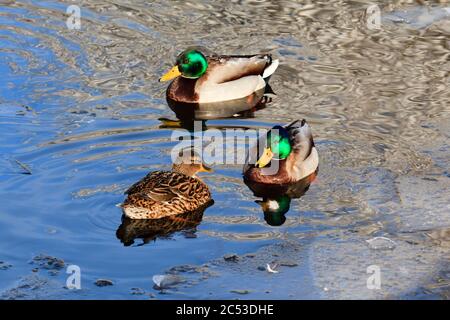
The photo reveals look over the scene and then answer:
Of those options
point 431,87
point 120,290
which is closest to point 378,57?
point 431,87

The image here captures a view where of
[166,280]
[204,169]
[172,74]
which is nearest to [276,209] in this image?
[204,169]

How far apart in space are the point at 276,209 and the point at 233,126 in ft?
6.88

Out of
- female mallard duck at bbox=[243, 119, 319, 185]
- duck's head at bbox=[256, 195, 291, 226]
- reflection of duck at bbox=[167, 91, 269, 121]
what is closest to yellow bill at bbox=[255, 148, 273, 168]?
female mallard duck at bbox=[243, 119, 319, 185]

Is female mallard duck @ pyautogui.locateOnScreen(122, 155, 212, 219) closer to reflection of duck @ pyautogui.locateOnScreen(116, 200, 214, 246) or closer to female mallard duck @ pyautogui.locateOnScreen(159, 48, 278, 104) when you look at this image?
reflection of duck @ pyautogui.locateOnScreen(116, 200, 214, 246)

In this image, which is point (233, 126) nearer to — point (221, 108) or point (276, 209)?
point (221, 108)

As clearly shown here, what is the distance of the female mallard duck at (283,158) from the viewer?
9.49 meters

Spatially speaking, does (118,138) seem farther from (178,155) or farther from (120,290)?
(120,290)

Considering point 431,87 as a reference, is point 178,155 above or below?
below

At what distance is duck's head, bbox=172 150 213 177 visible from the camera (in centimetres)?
923

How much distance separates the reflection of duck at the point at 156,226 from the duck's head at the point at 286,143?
3.24ft

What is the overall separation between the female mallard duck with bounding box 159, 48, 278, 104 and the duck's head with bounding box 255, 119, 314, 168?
2233 millimetres

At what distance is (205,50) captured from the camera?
12.7 meters

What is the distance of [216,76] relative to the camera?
40.3 feet
